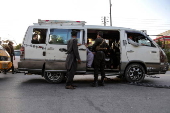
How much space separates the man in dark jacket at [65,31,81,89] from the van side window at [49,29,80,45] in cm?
59

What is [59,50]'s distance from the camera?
7023 millimetres

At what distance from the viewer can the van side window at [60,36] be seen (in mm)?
7059

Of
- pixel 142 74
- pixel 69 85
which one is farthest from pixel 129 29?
pixel 69 85

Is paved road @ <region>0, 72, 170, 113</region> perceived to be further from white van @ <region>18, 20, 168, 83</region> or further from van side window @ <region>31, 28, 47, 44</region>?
van side window @ <region>31, 28, 47, 44</region>

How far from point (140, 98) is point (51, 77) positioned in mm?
3358

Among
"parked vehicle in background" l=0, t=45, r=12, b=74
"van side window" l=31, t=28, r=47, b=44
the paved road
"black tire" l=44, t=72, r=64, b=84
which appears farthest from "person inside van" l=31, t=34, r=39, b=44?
"parked vehicle in background" l=0, t=45, r=12, b=74

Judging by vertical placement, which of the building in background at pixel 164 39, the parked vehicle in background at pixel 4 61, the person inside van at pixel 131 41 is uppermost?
the building in background at pixel 164 39

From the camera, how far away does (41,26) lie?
7.12m

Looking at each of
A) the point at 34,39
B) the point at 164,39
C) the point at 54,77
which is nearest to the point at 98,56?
the point at 54,77

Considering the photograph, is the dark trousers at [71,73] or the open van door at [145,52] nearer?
the dark trousers at [71,73]

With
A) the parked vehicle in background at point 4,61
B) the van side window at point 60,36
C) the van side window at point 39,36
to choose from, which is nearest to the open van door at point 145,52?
the van side window at point 60,36

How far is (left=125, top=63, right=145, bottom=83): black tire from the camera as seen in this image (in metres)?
7.44

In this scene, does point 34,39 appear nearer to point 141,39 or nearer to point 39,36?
point 39,36

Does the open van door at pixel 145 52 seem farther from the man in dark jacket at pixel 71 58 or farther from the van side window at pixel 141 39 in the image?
the man in dark jacket at pixel 71 58
